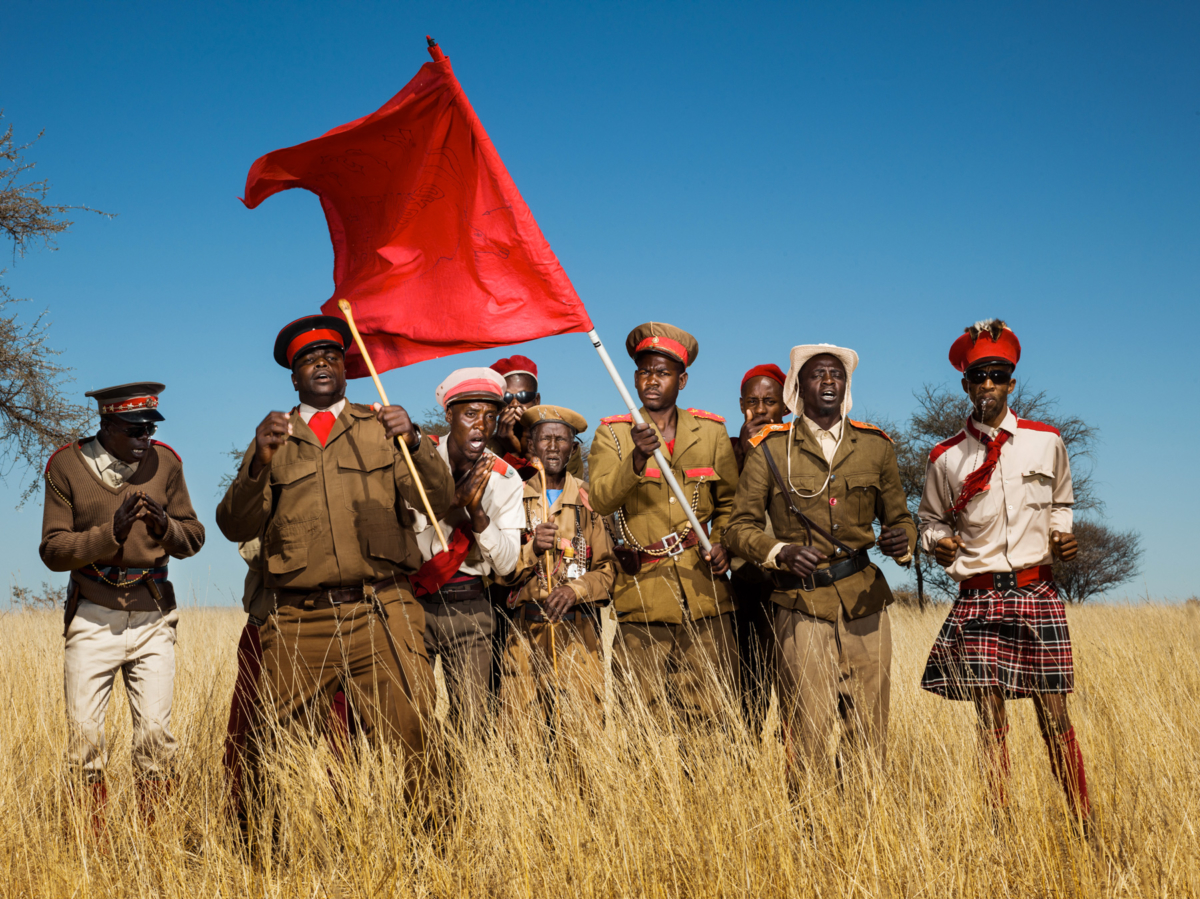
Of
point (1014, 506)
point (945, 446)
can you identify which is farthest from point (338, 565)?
point (1014, 506)

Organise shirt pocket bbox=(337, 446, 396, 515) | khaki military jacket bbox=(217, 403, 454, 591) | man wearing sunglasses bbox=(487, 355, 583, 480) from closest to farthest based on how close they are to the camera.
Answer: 1. khaki military jacket bbox=(217, 403, 454, 591)
2. shirt pocket bbox=(337, 446, 396, 515)
3. man wearing sunglasses bbox=(487, 355, 583, 480)

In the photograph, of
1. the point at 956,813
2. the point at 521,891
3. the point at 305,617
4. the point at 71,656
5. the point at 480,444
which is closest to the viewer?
the point at 521,891

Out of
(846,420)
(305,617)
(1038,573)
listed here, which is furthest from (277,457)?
(1038,573)

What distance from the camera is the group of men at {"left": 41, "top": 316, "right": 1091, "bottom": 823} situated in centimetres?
438

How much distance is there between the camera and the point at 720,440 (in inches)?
209

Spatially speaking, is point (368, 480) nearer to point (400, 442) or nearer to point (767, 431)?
point (400, 442)

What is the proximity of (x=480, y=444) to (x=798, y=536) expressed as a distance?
1.83m

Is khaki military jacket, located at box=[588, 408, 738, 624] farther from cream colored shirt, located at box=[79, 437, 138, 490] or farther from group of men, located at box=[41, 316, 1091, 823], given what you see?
cream colored shirt, located at box=[79, 437, 138, 490]

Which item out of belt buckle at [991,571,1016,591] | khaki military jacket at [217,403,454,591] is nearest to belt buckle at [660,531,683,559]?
khaki military jacket at [217,403,454,591]

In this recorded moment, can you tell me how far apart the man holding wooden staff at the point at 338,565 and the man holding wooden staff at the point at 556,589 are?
0.80 metres

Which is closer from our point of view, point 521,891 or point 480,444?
point 521,891

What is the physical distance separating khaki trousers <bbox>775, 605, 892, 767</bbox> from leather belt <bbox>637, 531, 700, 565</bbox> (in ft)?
2.20

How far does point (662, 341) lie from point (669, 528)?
3.46 feet

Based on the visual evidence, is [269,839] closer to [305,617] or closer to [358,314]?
[305,617]
